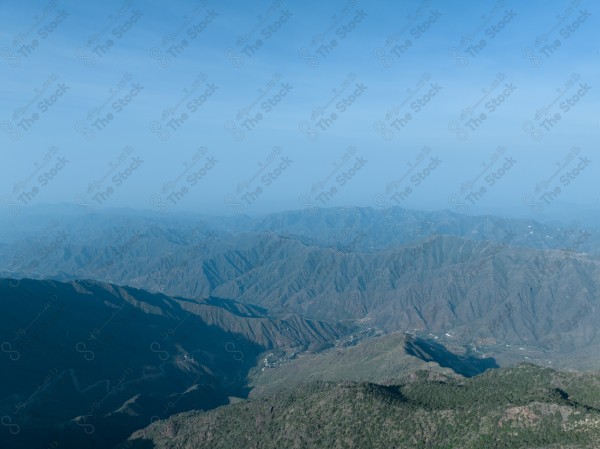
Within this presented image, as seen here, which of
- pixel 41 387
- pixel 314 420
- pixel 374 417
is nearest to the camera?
pixel 374 417

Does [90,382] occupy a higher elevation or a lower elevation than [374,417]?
higher

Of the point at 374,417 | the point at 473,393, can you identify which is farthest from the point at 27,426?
the point at 473,393

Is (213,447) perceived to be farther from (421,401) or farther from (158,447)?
(421,401)

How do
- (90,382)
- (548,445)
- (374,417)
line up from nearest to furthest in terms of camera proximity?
(548,445), (374,417), (90,382)

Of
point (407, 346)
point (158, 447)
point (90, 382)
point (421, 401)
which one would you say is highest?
point (90, 382)

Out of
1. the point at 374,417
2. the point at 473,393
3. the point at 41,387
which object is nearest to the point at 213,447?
the point at 374,417

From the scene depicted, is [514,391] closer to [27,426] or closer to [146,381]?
[27,426]

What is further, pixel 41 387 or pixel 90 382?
pixel 90 382
